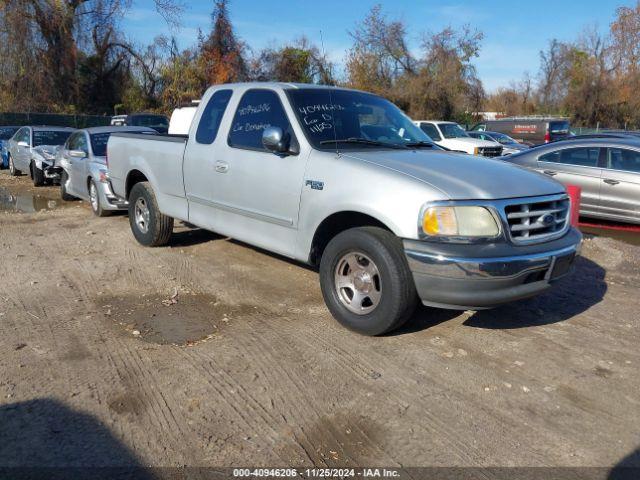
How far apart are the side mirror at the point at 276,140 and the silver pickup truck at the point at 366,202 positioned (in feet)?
0.04

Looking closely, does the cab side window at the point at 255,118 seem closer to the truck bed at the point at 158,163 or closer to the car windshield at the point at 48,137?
the truck bed at the point at 158,163

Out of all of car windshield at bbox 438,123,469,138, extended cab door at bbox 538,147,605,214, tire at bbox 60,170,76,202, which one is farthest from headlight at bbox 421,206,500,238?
car windshield at bbox 438,123,469,138

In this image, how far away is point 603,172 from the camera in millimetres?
9062

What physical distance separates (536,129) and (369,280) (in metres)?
27.3

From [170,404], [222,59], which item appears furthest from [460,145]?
[222,59]

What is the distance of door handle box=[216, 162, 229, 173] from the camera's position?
18.1 feet

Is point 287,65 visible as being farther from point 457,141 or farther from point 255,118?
point 255,118

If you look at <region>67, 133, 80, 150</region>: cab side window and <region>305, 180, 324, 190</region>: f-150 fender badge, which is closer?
<region>305, 180, 324, 190</region>: f-150 fender badge

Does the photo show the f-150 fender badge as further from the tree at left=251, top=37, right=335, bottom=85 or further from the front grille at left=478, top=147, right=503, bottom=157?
the tree at left=251, top=37, right=335, bottom=85

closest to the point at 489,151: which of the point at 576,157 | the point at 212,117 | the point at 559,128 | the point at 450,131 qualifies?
the point at 450,131

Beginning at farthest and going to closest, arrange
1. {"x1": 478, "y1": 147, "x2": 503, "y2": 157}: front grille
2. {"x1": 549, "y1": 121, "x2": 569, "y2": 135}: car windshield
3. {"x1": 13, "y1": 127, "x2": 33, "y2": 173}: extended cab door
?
{"x1": 549, "y1": 121, "x2": 569, "y2": 135}: car windshield → {"x1": 478, "y1": 147, "x2": 503, "y2": 157}: front grille → {"x1": 13, "y1": 127, "x2": 33, "y2": 173}: extended cab door

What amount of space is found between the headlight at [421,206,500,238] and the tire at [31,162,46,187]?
12686 mm

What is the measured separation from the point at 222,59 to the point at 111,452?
1315 inches

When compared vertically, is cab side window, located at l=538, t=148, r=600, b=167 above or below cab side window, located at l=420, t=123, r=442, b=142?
below
